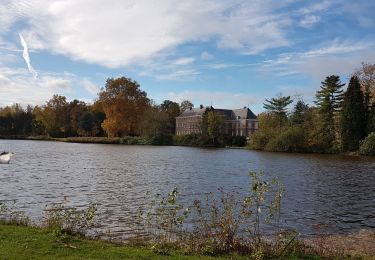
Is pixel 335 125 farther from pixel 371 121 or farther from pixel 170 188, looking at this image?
pixel 170 188

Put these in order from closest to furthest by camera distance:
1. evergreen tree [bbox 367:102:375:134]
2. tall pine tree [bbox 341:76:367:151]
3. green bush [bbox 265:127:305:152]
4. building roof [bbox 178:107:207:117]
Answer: evergreen tree [bbox 367:102:375:134] < tall pine tree [bbox 341:76:367:151] < green bush [bbox 265:127:305:152] < building roof [bbox 178:107:207:117]

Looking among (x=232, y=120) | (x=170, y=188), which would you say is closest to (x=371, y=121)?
(x=170, y=188)

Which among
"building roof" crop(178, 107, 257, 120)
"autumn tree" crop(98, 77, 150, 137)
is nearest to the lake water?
"autumn tree" crop(98, 77, 150, 137)

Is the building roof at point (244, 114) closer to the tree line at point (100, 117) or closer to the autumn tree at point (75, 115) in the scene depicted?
the tree line at point (100, 117)

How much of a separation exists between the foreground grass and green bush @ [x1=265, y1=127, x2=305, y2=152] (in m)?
72.1

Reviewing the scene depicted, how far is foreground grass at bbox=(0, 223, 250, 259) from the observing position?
8539 millimetres

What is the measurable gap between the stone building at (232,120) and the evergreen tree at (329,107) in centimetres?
5062

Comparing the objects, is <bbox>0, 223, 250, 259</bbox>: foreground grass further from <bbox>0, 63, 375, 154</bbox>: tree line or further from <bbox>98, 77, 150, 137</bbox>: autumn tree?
<bbox>98, 77, 150, 137</bbox>: autumn tree

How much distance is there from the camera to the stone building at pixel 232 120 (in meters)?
133

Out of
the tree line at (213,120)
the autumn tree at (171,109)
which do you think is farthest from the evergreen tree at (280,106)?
the autumn tree at (171,109)

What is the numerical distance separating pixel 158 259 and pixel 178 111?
148m

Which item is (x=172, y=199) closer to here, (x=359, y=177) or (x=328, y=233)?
(x=328, y=233)

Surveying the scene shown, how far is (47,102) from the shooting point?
129 metres

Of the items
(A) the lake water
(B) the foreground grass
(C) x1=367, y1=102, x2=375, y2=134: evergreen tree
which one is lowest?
(A) the lake water
